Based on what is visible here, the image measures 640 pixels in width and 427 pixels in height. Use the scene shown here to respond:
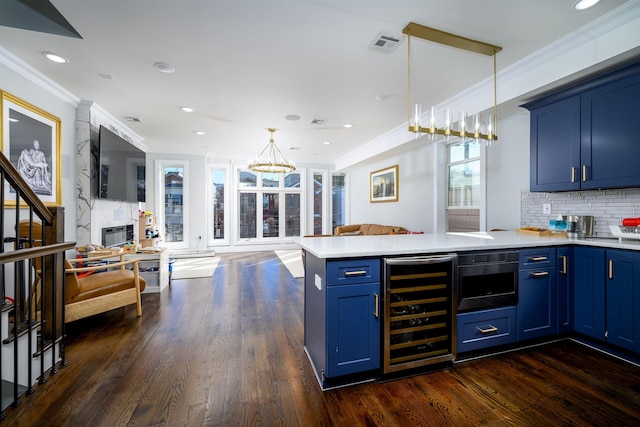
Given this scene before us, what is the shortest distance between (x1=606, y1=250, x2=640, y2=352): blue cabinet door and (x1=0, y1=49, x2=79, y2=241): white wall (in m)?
5.49

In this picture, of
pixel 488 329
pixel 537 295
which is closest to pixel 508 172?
pixel 537 295

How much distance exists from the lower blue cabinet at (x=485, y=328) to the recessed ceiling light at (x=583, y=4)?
2323mm

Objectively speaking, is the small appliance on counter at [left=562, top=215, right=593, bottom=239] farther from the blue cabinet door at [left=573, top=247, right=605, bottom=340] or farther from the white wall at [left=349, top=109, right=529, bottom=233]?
the white wall at [left=349, top=109, right=529, bottom=233]

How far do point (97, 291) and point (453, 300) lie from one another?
11.2 ft

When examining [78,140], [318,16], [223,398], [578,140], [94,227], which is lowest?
[223,398]

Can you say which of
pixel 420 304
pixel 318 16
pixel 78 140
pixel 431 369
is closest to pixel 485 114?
pixel 318 16

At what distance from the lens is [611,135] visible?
243 centimetres

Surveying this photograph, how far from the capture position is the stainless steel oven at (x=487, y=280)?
7.25 feet

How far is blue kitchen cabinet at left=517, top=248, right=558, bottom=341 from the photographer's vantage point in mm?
2404

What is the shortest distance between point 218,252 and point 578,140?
300 inches

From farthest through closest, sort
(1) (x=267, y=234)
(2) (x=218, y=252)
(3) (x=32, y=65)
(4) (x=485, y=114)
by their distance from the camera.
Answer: (1) (x=267, y=234)
(2) (x=218, y=252)
(4) (x=485, y=114)
(3) (x=32, y=65)

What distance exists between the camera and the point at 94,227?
4.14m

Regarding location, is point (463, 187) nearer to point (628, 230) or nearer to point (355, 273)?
point (628, 230)

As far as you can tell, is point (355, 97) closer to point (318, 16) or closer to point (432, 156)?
point (318, 16)
